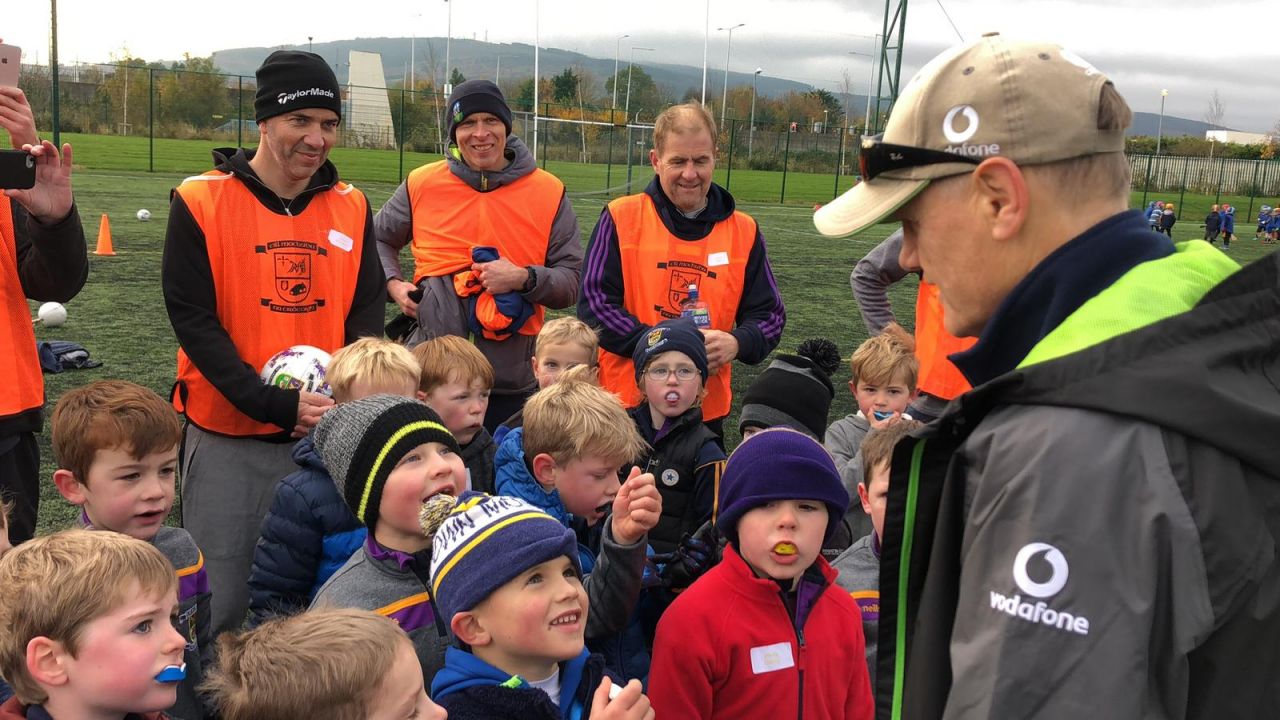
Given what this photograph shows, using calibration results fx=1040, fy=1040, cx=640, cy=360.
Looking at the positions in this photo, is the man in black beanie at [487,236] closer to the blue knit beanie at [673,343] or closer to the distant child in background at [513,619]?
the blue knit beanie at [673,343]

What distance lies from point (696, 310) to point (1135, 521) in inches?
149

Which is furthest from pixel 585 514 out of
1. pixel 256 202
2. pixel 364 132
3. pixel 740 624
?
pixel 364 132

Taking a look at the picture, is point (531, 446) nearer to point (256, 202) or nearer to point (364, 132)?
point (256, 202)

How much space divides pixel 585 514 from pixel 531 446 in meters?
0.30

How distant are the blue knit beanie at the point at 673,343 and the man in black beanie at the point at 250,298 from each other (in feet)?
4.13

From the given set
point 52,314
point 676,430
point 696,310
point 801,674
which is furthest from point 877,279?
point 52,314

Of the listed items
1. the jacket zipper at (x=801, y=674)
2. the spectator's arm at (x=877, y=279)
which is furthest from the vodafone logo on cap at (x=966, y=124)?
the spectator's arm at (x=877, y=279)

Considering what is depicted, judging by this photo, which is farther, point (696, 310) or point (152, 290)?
point (152, 290)

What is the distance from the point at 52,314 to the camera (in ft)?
31.4

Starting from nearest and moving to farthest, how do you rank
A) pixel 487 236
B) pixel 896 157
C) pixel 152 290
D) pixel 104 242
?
Result: pixel 896 157, pixel 487 236, pixel 152 290, pixel 104 242

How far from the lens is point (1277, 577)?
4.12ft

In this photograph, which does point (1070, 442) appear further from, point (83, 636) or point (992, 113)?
point (83, 636)

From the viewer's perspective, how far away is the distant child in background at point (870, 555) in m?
3.45

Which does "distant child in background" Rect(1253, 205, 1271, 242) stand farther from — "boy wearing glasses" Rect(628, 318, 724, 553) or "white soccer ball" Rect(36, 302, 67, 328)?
"boy wearing glasses" Rect(628, 318, 724, 553)
